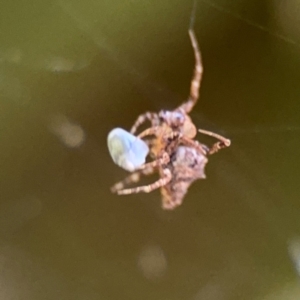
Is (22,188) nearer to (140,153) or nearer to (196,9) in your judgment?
(140,153)

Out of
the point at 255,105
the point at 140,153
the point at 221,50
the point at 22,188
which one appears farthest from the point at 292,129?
the point at 22,188

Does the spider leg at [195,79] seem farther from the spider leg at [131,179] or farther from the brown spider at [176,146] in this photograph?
the spider leg at [131,179]

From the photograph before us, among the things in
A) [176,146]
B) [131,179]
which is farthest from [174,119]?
[131,179]

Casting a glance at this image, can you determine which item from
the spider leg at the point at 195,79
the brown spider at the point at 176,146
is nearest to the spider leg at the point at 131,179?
the brown spider at the point at 176,146

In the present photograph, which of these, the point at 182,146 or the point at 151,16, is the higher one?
the point at 151,16

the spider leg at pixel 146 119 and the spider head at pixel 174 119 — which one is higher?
the spider leg at pixel 146 119

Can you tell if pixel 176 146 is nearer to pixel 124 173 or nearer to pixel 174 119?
pixel 174 119

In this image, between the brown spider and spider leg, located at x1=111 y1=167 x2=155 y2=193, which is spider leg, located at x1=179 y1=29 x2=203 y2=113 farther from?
spider leg, located at x1=111 y1=167 x2=155 y2=193
